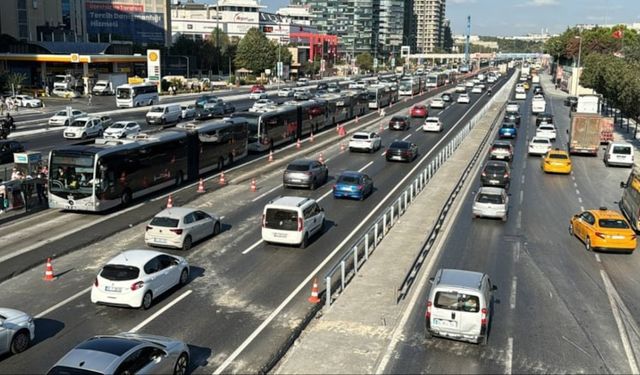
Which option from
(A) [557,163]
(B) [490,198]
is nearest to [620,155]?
(A) [557,163]

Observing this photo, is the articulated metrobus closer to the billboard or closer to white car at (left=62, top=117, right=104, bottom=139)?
white car at (left=62, top=117, right=104, bottom=139)

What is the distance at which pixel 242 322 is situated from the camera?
17.0m

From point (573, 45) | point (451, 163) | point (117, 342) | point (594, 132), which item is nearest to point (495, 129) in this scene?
point (594, 132)

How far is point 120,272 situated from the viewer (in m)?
17.7

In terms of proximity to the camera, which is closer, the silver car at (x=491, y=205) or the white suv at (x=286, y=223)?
the white suv at (x=286, y=223)

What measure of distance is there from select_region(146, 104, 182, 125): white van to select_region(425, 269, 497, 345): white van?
49.0 meters

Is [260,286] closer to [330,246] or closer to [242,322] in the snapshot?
[242,322]

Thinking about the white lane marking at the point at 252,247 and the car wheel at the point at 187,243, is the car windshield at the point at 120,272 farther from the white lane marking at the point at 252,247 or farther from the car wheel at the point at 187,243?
the white lane marking at the point at 252,247

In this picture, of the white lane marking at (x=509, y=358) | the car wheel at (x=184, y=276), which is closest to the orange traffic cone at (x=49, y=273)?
the car wheel at (x=184, y=276)

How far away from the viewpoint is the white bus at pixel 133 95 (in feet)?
253

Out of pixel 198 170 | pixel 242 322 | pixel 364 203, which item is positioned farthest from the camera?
pixel 198 170

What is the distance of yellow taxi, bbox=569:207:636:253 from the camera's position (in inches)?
939

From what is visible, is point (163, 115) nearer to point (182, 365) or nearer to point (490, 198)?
point (490, 198)

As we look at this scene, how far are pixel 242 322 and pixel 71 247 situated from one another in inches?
385
